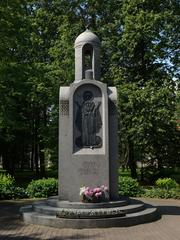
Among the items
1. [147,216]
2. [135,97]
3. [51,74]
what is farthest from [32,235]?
[51,74]

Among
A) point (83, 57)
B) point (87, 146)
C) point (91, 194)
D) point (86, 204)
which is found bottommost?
point (86, 204)

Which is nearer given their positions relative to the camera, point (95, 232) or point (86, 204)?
point (95, 232)

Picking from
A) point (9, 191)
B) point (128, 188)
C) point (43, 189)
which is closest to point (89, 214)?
point (43, 189)

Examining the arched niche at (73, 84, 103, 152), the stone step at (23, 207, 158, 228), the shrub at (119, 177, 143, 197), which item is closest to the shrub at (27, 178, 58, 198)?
the shrub at (119, 177, 143, 197)

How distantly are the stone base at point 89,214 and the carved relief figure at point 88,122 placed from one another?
2.20 m

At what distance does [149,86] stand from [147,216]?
54.3 ft

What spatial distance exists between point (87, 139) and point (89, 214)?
297 centimetres

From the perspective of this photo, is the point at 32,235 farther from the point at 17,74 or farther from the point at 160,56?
the point at 160,56

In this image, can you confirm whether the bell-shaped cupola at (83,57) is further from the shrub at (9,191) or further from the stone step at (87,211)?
the shrub at (9,191)

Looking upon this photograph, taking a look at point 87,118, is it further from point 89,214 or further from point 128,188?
point 128,188

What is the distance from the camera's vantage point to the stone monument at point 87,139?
1488 cm

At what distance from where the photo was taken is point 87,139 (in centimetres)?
1509

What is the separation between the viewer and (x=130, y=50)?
31.0m

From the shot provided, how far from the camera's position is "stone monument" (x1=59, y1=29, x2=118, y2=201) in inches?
586
